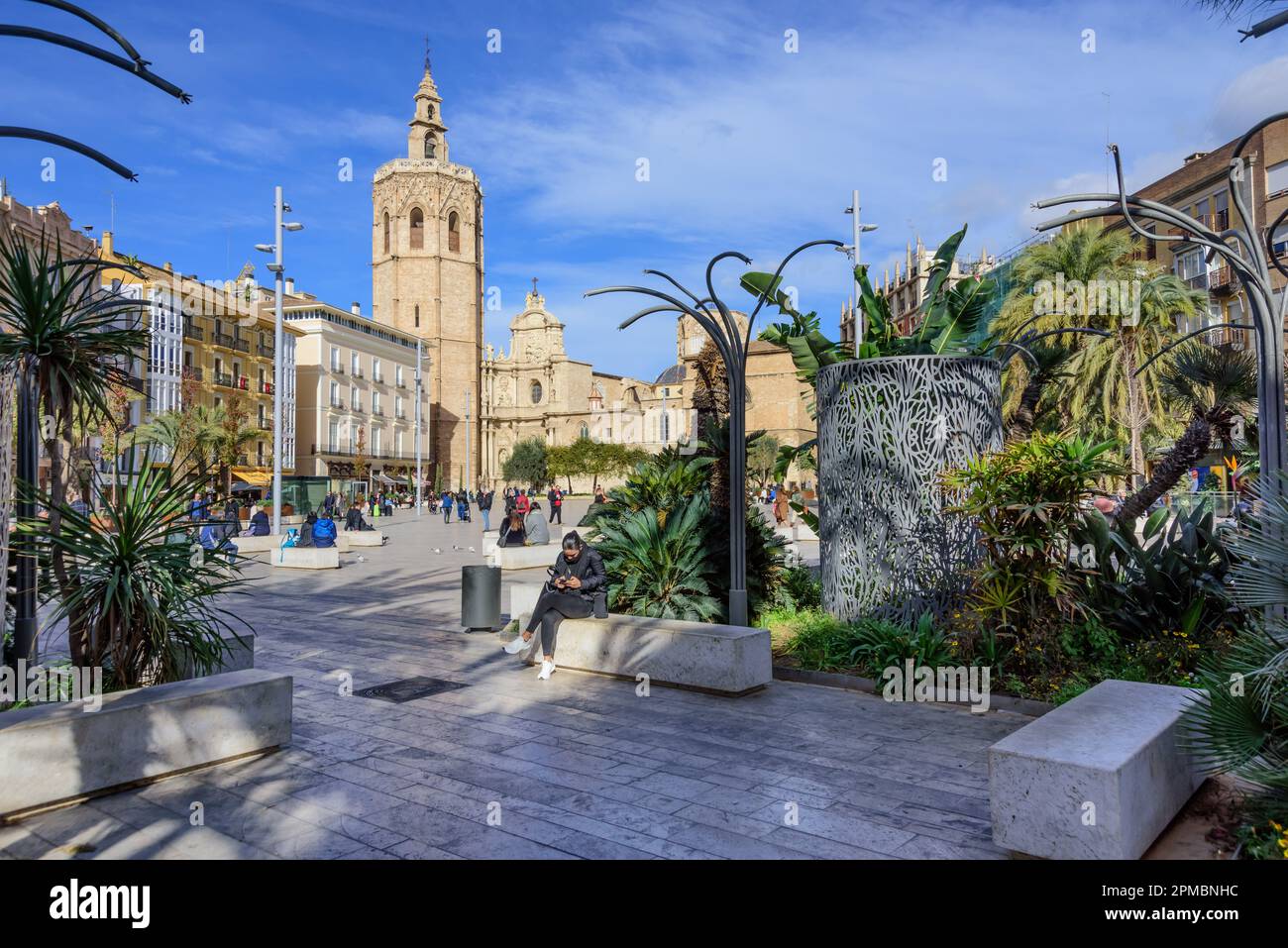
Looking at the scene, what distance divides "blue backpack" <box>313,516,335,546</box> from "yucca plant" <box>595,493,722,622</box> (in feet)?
37.6

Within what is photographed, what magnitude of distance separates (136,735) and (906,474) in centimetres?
640

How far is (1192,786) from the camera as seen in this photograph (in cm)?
446

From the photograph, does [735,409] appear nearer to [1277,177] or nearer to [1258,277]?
[1258,277]

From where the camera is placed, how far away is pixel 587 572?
8.39 meters

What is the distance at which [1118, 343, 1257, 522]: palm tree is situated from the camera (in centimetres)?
747

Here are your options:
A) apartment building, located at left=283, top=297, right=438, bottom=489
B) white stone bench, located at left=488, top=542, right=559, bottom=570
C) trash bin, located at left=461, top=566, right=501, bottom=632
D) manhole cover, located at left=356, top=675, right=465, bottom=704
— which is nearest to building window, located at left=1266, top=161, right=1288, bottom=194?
white stone bench, located at left=488, top=542, right=559, bottom=570

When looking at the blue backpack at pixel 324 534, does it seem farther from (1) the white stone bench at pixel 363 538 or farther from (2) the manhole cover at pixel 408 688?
(2) the manhole cover at pixel 408 688

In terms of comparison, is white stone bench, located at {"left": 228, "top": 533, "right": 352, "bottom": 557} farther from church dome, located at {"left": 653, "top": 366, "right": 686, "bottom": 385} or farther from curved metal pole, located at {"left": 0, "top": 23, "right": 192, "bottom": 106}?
church dome, located at {"left": 653, "top": 366, "right": 686, "bottom": 385}

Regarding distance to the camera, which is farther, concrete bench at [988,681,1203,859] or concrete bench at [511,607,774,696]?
concrete bench at [511,607,774,696]

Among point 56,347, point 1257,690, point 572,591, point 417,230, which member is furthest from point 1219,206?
point 417,230

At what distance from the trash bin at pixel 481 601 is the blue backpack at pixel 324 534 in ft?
32.3

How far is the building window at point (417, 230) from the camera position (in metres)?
90.4
